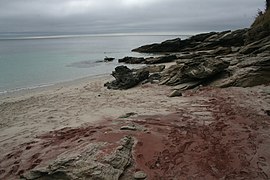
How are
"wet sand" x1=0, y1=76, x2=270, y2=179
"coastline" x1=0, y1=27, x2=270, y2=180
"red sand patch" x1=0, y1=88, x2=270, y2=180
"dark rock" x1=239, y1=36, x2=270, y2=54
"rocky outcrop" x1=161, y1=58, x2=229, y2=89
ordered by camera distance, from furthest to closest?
1. "dark rock" x1=239, y1=36, x2=270, y2=54
2. "rocky outcrop" x1=161, y1=58, x2=229, y2=89
3. "wet sand" x1=0, y1=76, x2=270, y2=179
4. "red sand patch" x1=0, y1=88, x2=270, y2=180
5. "coastline" x1=0, y1=27, x2=270, y2=180

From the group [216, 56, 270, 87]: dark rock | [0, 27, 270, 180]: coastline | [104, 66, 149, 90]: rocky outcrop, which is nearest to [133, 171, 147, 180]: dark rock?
[0, 27, 270, 180]: coastline

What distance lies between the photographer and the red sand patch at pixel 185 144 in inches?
293

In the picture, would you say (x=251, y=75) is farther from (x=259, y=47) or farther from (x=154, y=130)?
(x=154, y=130)

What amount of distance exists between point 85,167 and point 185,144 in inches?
116

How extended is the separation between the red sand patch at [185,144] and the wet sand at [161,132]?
0.06 feet

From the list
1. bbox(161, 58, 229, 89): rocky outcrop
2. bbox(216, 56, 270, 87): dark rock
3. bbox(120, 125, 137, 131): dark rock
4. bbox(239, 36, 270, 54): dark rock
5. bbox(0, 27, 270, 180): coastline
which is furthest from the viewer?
bbox(239, 36, 270, 54): dark rock

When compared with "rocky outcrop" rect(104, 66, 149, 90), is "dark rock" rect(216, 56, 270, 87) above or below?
above

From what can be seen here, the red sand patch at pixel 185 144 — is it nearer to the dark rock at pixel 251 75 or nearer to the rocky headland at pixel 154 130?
the rocky headland at pixel 154 130

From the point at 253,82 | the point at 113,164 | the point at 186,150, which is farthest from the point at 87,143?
the point at 253,82

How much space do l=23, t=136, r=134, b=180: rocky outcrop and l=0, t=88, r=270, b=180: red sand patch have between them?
0.33 meters

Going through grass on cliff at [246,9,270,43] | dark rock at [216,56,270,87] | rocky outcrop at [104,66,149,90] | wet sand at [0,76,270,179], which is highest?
grass on cliff at [246,9,270,43]

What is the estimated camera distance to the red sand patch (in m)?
7.45

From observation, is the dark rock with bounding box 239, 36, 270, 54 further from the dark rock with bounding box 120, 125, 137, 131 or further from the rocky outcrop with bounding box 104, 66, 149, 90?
the dark rock with bounding box 120, 125, 137, 131

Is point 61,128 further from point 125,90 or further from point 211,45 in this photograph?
point 211,45
